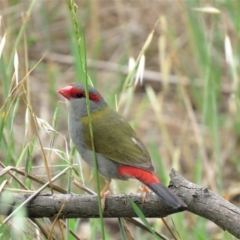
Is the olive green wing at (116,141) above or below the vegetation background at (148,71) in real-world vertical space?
above

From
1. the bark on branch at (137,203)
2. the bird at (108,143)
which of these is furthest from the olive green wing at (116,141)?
the bark on branch at (137,203)

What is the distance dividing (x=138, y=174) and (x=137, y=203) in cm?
30

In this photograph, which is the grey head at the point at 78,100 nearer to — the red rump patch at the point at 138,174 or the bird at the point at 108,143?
the bird at the point at 108,143

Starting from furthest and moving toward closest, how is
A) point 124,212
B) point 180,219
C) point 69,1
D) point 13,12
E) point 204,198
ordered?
1. point 13,12
2. point 180,219
3. point 124,212
4. point 204,198
5. point 69,1

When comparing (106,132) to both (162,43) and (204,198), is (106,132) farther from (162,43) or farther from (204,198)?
(162,43)

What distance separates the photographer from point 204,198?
2.11 meters

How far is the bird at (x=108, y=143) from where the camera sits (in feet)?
8.71

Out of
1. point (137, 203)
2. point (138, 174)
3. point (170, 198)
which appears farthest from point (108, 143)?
point (170, 198)

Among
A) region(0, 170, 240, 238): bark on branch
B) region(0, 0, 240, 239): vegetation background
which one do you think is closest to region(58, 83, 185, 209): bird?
region(0, 170, 240, 238): bark on branch

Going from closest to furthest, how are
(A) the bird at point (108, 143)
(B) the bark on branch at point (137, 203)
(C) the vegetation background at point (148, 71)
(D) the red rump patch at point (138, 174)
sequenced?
(B) the bark on branch at point (137, 203)
(D) the red rump patch at point (138, 174)
(A) the bird at point (108, 143)
(C) the vegetation background at point (148, 71)

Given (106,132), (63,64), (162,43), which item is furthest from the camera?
(63,64)

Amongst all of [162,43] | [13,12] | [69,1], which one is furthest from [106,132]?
[13,12]

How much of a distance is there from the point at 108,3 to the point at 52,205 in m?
4.15

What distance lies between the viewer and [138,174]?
8.41ft
